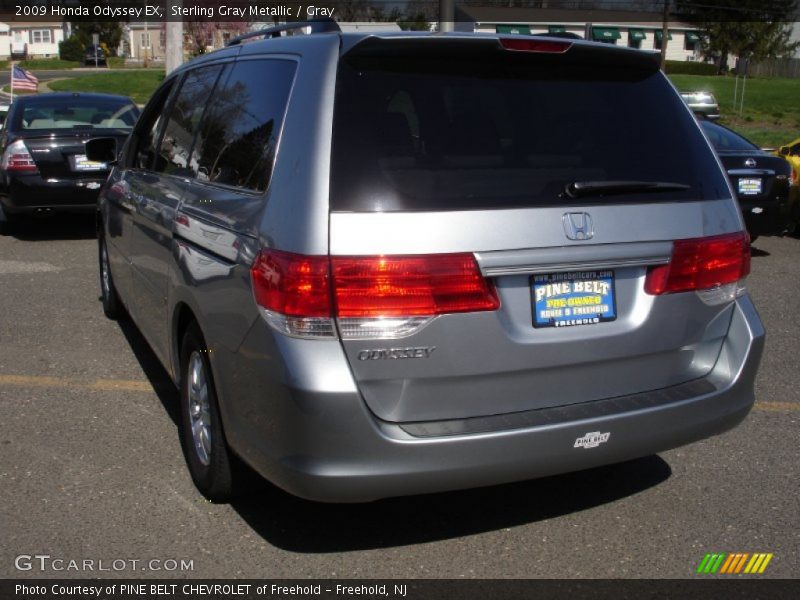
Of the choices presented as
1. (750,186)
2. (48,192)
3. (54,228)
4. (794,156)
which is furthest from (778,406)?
(54,228)

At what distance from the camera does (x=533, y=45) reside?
352 centimetres

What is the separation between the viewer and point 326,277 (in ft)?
10.1

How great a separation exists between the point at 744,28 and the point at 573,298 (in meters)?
89.4

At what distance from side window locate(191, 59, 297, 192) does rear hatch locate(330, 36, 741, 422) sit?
0.38 meters

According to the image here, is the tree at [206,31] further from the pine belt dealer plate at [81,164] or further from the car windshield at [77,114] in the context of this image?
the pine belt dealer plate at [81,164]

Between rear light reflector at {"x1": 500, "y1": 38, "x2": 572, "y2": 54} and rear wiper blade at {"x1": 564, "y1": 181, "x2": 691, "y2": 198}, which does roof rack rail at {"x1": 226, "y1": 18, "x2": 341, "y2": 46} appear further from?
rear wiper blade at {"x1": 564, "y1": 181, "x2": 691, "y2": 198}

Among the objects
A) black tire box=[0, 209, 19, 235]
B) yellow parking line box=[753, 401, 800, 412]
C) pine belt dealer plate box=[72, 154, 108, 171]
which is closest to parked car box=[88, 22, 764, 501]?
yellow parking line box=[753, 401, 800, 412]

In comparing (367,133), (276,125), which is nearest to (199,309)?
(276,125)

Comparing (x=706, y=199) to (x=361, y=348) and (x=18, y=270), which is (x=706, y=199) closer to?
(x=361, y=348)

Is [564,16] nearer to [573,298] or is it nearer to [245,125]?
[245,125]

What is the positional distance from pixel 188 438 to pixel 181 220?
97cm

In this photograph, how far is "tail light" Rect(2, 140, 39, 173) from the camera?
10.3 m

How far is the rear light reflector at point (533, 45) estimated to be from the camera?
11.4 ft

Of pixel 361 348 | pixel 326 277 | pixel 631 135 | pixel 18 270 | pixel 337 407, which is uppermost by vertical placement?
pixel 631 135
